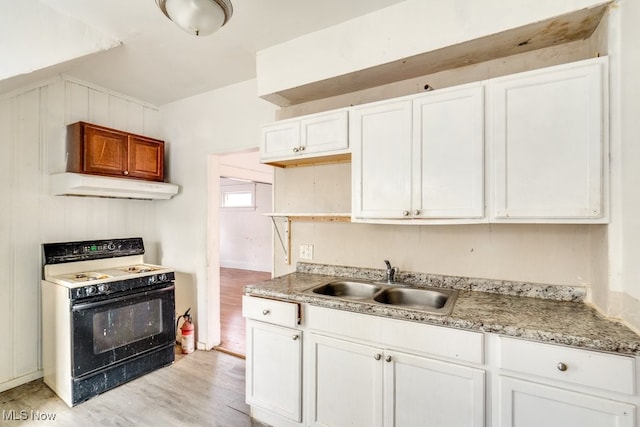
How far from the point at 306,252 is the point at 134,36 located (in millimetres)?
1963

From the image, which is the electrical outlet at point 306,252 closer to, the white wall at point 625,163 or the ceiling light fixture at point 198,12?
the ceiling light fixture at point 198,12

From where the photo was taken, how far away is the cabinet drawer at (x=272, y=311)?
180cm

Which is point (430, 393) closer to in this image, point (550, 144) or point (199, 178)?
point (550, 144)

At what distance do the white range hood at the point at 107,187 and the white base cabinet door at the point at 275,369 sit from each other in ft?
5.88

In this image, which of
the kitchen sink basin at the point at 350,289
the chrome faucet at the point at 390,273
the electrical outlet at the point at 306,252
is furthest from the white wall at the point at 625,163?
the electrical outlet at the point at 306,252

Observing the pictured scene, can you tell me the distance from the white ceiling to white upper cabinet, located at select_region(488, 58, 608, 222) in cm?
94

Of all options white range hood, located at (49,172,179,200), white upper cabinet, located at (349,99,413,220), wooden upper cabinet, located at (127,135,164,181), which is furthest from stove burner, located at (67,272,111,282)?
white upper cabinet, located at (349,99,413,220)

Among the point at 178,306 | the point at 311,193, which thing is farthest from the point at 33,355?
the point at 311,193

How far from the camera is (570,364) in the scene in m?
1.20

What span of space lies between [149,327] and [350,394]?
1.90m

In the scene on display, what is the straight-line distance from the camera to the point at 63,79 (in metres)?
2.70

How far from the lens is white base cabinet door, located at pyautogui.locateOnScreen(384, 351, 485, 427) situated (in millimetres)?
1367

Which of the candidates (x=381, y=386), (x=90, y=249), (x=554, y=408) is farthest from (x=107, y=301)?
(x=554, y=408)

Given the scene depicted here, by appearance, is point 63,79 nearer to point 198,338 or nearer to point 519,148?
point 198,338
